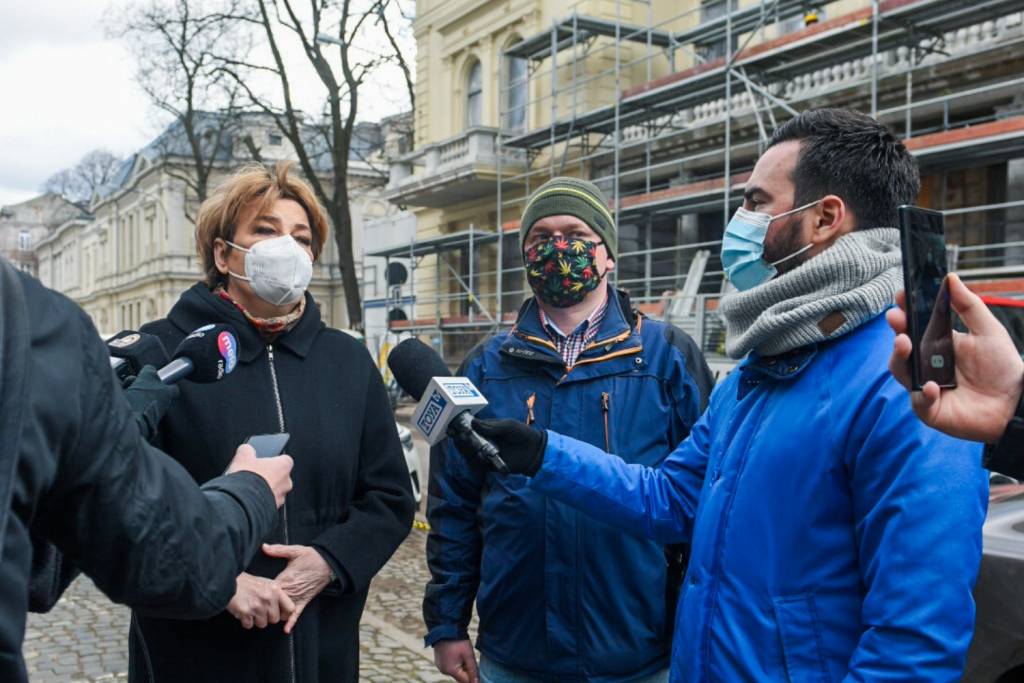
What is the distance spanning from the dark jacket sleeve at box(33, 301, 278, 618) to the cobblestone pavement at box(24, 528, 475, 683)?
3.66m

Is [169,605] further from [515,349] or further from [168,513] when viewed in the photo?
[515,349]

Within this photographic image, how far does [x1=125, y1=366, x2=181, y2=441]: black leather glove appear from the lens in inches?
71.8

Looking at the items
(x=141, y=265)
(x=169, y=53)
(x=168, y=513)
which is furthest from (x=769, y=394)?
(x=141, y=265)

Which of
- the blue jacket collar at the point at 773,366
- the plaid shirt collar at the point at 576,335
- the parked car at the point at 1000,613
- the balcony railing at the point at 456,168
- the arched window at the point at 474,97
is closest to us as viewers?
the blue jacket collar at the point at 773,366

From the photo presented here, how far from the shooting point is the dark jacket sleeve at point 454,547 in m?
2.86

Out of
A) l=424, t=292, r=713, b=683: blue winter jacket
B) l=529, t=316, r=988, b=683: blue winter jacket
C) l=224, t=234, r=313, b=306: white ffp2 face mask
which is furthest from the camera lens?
l=224, t=234, r=313, b=306: white ffp2 face mask

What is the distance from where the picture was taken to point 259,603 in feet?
7.73

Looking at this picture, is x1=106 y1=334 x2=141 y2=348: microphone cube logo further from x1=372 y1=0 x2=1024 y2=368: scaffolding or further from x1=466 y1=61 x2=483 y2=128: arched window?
x1=466 y1=61 x2=483 y2=128: arched window

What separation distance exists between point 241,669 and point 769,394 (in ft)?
4.89

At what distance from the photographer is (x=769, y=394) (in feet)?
6.65

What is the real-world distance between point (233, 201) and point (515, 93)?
70.2ft

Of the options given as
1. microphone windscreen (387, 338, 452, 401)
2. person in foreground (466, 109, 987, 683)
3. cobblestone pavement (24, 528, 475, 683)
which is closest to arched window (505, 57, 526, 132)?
cobblestone pavement (24, 528, 475, 683)

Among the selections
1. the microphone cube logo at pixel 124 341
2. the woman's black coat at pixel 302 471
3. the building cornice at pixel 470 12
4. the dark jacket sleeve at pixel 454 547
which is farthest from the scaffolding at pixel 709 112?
the microphone cube logo at pixel 124 341

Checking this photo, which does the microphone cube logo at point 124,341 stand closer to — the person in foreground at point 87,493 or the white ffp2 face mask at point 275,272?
the person in foreground at point 87,493
